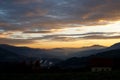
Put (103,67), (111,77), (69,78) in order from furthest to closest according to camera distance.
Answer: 1. (103,67)
2. (69,78)
3. (111,77)

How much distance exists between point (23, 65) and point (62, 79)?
214 feet

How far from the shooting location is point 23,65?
356ft

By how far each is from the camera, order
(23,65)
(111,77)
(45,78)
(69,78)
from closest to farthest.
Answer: (111,77), (69,78), (45,78), (23,65)

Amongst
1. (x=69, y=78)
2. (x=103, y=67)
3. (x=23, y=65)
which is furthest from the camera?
(x=103, y=67)

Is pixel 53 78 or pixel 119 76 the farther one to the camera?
pixel 53 78

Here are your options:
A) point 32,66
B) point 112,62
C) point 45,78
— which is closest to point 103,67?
point 112,62

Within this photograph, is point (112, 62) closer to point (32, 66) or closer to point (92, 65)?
point (92, 65)

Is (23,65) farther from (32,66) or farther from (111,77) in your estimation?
(111,77)

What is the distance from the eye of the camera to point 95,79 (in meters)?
39.7

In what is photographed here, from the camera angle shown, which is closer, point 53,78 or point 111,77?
point 111,77

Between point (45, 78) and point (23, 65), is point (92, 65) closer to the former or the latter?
point (23, 65)

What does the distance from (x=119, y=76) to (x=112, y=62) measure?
77617 mm

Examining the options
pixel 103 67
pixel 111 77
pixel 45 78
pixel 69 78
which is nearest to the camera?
pixel 111 77

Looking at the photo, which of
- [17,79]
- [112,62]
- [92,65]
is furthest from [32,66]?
[17,79]
